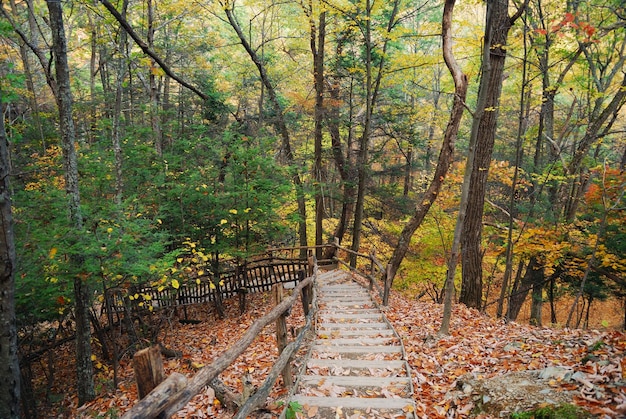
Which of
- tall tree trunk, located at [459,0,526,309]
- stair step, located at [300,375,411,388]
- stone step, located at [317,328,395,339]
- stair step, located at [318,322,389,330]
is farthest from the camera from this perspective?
tall tree trunk, located at [459,0,526,309]

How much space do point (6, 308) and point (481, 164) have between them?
10596 mm

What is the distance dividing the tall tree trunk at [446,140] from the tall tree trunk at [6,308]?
Answer: 25.9 ft

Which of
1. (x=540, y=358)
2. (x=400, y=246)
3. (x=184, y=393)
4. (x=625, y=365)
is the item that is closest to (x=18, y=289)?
(x=184, y=393)

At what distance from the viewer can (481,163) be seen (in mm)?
9492

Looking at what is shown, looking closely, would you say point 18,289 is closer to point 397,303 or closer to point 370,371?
point 370,371

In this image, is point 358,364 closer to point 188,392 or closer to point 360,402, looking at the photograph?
point 360,402

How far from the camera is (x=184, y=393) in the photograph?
8.09ft

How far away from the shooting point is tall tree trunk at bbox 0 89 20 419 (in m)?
5.02

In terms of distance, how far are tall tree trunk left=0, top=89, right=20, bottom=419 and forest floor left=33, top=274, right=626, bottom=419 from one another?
1553mm

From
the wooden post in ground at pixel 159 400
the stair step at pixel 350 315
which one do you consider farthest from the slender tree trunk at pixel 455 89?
the wooden post in ground at pixel 159 400

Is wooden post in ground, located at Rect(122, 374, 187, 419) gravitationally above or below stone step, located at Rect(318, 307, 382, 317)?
above

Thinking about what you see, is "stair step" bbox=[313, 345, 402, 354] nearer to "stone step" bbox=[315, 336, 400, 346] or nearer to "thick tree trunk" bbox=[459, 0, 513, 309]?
"stone step" bbox=[315, 336, 400, 346]

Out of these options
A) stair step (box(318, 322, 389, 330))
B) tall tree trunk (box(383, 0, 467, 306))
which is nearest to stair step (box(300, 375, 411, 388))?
stair step (box(318, 322, 389, 330))

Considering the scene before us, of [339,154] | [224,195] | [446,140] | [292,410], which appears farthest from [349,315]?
[339,154]
